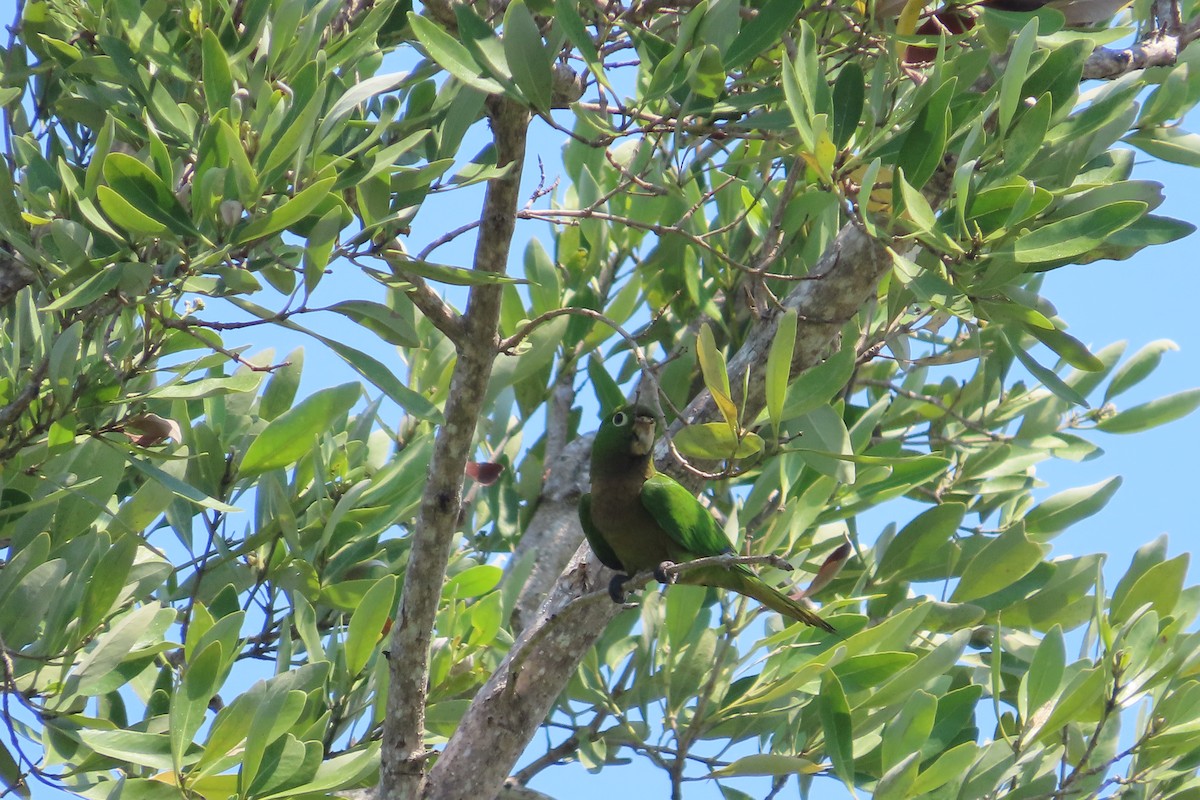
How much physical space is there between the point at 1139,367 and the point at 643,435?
224 centimetres

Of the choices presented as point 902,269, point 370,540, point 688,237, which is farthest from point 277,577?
point 902,269

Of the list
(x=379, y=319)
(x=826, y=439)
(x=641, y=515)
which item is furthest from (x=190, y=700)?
(x=826, y=439)

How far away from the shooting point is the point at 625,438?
3.69 metres

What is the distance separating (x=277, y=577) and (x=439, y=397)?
3.25ft

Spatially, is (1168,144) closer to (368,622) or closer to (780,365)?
(780,365)

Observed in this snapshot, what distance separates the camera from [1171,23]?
352 centimetres

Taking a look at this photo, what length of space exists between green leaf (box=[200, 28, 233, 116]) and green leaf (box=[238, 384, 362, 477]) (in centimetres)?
94

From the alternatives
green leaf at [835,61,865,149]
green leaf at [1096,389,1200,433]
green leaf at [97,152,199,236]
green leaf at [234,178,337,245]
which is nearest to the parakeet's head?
green leaf at [835,61,865,149]

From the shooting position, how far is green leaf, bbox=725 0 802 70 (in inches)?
108

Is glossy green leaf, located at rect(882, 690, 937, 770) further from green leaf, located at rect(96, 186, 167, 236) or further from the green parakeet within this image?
green leaf, located at rect(96, 186, 167, 236)

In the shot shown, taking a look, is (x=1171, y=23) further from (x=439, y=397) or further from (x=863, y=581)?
(x=439, y=397)

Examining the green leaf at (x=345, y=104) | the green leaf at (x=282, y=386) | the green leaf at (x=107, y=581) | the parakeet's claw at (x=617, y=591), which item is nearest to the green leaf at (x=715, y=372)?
the parakeet's claw at (x=617, y=591)

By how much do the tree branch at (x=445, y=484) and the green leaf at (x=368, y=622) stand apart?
2.0 inches

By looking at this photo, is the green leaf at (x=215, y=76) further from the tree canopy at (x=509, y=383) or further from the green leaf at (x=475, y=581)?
the green leaf at (x=475, y=581)
